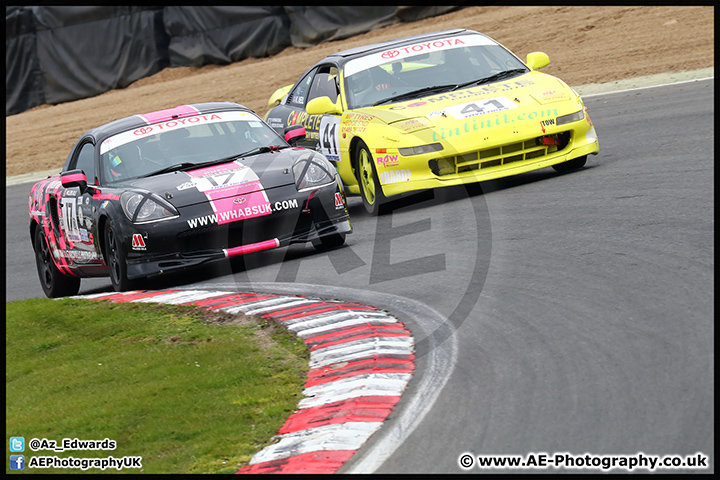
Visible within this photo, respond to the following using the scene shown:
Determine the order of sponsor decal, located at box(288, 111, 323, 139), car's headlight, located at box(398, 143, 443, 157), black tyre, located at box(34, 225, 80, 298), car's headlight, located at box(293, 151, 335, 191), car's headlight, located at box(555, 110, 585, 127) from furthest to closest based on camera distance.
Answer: sponsor decal, located at box(288, 111, 323, 139), black tyre, located at box(34, 225, 80, 298), car's headlight, located at box(555, 110, 585, 127), car's headlight, located at box(398, 143, 443, 157), car's headlight, located at box(293, 151, 335, 191)

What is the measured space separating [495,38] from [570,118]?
1197 cm

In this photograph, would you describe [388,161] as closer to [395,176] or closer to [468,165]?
[395,176]

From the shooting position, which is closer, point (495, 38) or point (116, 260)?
point (116, 260)

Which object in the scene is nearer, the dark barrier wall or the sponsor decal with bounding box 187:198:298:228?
the sponsor decal with bounding box 187:198:298:228

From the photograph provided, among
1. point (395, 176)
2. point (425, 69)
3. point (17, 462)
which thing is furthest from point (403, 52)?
point (17, 462)

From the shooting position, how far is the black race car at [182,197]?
7.96 metres

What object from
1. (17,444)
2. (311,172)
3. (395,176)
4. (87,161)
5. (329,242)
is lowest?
(329,242)

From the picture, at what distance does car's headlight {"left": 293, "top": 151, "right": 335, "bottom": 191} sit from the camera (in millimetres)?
8297

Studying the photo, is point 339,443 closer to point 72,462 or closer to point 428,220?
point 72,462

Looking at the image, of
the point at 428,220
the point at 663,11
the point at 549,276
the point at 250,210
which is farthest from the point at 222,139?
the point at 663,11

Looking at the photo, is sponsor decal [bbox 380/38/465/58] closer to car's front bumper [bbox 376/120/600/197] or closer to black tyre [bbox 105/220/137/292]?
car's front bumper [bbox 376/120/600/197]

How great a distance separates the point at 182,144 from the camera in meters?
8.89

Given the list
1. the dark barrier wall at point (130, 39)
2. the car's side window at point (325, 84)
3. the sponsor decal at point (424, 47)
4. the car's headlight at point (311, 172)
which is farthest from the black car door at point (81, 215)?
the dark barrier wall at point (130, 39)

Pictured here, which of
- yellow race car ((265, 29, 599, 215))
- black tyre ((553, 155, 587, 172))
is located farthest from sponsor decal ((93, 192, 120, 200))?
black tyre ((553, 155, 587, 172))
